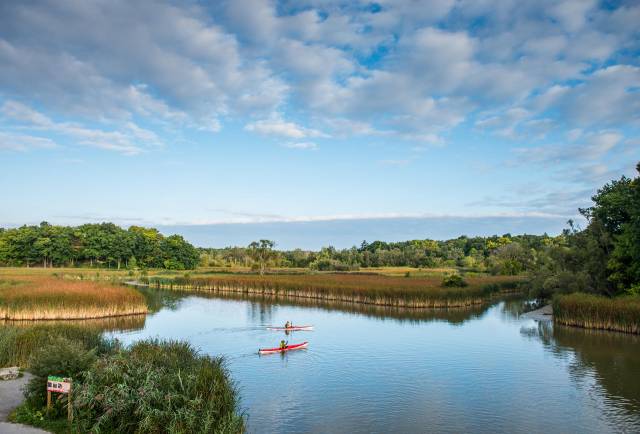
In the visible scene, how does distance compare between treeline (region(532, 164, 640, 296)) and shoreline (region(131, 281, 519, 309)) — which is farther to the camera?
shoreline (region(131, 281, 519, 309))

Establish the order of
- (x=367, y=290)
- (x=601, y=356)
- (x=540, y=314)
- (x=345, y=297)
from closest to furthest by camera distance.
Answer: (x=601, y=356)
(x=540, y=314)
(x=367, y=290)
(x=345, y=297)

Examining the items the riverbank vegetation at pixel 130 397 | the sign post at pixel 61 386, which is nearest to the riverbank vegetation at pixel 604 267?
the riverbank vegetation at pixel 130 397

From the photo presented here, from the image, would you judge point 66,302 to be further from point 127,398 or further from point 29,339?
point 127,398

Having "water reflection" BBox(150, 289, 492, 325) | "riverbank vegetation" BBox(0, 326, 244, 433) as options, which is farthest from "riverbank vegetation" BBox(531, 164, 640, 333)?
"riverbank vegetation" BBox(0, 326, 244, 433)

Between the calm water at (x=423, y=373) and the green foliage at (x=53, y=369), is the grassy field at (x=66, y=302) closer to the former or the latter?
the calm water at (x=423, y=373)

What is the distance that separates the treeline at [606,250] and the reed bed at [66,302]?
37.4 metres

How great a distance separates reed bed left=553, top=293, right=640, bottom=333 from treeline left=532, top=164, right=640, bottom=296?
260cm

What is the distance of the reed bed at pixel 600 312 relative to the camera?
34.0 m

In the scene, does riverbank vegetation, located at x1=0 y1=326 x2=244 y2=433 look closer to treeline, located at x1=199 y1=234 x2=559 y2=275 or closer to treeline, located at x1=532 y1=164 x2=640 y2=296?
treeline, located at x1=532 y1=164 x2=640 y2=296

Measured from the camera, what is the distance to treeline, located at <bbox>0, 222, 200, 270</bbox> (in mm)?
111000

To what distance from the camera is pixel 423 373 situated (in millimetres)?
23641

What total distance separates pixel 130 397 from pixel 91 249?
111117 millimetres

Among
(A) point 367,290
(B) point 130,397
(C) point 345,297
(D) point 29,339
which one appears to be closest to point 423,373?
Result: (B) point 130,397

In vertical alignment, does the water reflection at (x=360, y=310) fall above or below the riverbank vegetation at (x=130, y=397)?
below
